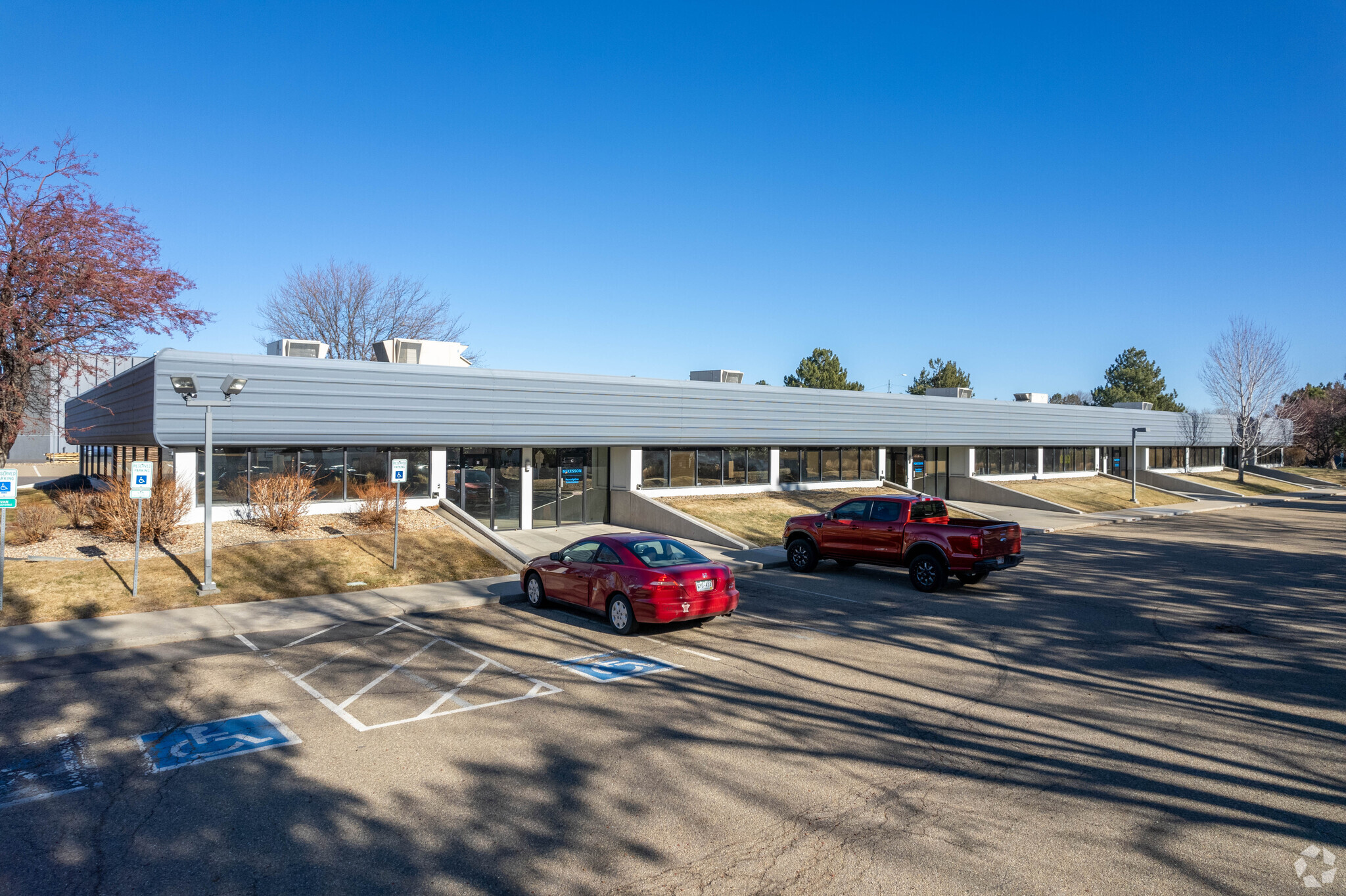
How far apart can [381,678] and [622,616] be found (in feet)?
11.9

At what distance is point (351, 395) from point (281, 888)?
16780 millimetres

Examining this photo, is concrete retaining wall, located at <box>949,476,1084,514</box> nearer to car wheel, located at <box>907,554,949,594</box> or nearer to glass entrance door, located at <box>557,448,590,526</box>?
glass entrance door, located at <box>557,448,590,526</box>

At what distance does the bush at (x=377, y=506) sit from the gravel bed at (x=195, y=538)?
0.18 metres

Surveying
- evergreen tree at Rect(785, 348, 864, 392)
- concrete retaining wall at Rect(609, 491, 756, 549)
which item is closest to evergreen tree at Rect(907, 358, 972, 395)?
evergreen tree at Rect(785, 348, 864, 392)

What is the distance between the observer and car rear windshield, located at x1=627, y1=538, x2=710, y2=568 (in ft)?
39.7

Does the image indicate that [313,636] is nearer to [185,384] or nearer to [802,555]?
[185,384]

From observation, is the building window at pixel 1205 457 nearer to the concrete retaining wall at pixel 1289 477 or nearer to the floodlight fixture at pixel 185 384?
the concrete retaining wall at pixel 1289 477

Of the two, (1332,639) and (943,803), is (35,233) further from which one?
(1332,639)

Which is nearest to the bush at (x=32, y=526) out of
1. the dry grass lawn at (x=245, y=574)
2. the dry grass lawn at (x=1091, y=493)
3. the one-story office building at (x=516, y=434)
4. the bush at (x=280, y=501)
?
the dry grass lawn at (x=245, y=574)

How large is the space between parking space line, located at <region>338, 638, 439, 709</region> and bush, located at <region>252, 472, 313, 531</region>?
8.81 meters

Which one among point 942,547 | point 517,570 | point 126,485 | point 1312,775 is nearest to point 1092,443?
point 942,547

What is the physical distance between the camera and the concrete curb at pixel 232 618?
1121 centimetres

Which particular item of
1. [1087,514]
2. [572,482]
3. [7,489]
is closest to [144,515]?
[7,489]

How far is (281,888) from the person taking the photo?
15.9 feet
